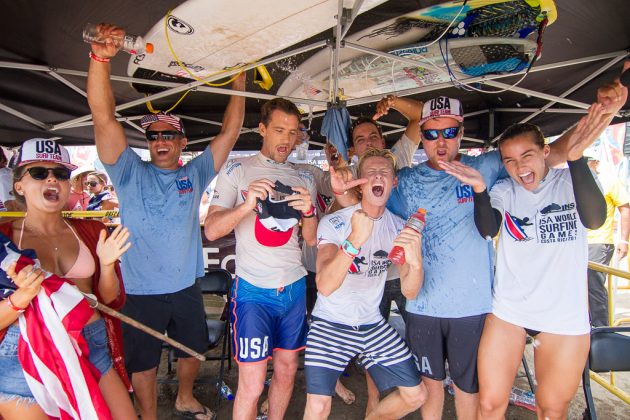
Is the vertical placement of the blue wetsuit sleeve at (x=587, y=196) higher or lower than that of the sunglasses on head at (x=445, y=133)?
lower

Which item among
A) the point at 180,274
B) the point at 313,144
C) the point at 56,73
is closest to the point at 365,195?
the point at 180,274

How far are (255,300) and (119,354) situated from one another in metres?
0.85

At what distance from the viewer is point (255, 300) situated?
8.11ft

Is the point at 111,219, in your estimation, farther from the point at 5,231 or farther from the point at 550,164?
the point at 550,164

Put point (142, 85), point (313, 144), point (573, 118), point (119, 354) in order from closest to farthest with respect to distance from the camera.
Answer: point (119, 354) < point (142, 85) < point (573, 118) < point (313, 144)

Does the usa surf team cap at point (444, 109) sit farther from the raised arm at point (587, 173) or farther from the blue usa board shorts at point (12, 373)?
the blue usa board shorts at point (12, 373)

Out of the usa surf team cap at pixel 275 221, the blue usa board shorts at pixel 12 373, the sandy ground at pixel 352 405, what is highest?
the usa surf team cap at pixel 275 221

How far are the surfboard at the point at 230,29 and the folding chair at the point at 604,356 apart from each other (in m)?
2.47

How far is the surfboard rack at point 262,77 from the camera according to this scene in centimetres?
329

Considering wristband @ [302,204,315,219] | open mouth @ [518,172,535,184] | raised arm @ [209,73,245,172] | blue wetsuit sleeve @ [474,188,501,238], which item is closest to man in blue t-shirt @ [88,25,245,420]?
raised arm @ [209,73,245,172]

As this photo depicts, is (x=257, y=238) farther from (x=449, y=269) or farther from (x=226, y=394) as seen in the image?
(x=226, y=394)

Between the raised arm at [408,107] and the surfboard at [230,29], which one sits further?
the raised arm at [408,107]

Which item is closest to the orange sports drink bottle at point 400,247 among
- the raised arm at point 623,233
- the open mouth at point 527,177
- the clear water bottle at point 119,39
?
the open mouth at point 527,177

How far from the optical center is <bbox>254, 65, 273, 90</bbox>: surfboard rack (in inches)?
130
